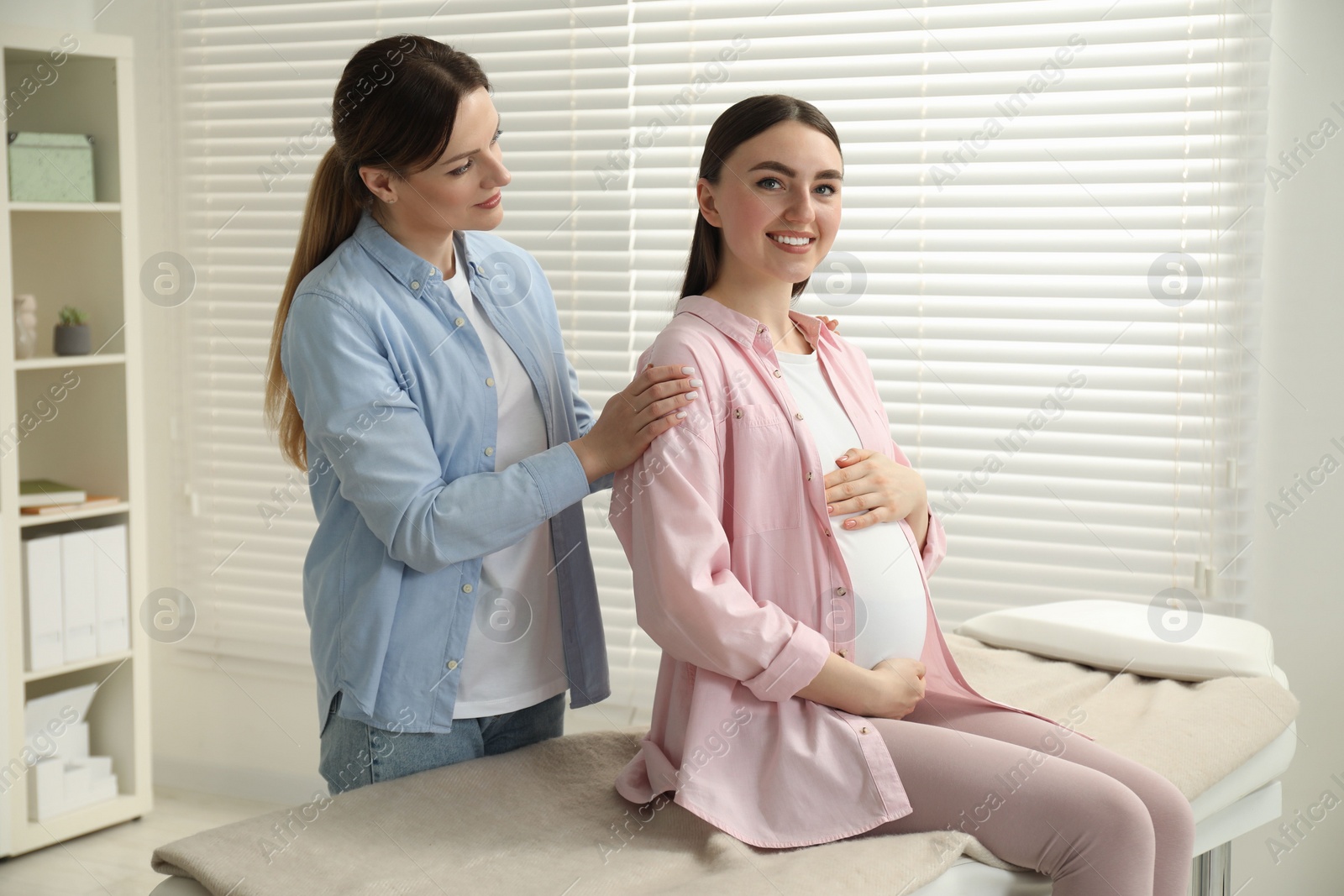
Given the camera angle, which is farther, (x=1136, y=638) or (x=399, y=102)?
(x=1136, y=638)

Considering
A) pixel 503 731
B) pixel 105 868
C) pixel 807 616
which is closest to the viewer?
pixel 807 616

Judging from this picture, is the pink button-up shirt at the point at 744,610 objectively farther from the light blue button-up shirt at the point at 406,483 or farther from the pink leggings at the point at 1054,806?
the light blue button-up shirt at the point at 406,483

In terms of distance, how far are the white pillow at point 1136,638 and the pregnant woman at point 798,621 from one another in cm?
46

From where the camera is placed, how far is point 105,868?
103 inches

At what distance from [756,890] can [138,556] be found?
7.37ft

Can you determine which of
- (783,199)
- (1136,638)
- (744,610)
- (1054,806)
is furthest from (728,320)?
(1136,638)

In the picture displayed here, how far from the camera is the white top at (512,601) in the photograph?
143cm

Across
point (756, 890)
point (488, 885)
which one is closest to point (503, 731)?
point (488, 885)

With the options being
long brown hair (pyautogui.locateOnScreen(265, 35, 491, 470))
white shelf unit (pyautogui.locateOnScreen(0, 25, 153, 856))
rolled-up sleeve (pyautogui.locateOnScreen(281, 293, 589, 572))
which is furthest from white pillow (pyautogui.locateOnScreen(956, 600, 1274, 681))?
white shelf unit (pyautogui.locateOnScreen(0, 25, 153, 856))

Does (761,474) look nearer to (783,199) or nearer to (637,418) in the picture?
(637,418)

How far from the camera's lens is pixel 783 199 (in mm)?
1387

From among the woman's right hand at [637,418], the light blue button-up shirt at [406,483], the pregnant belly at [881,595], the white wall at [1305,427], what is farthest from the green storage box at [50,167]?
the white wall at [1305,427]

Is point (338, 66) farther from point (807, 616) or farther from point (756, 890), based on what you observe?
point (756, 890)

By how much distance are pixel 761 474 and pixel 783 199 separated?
1.11ft
